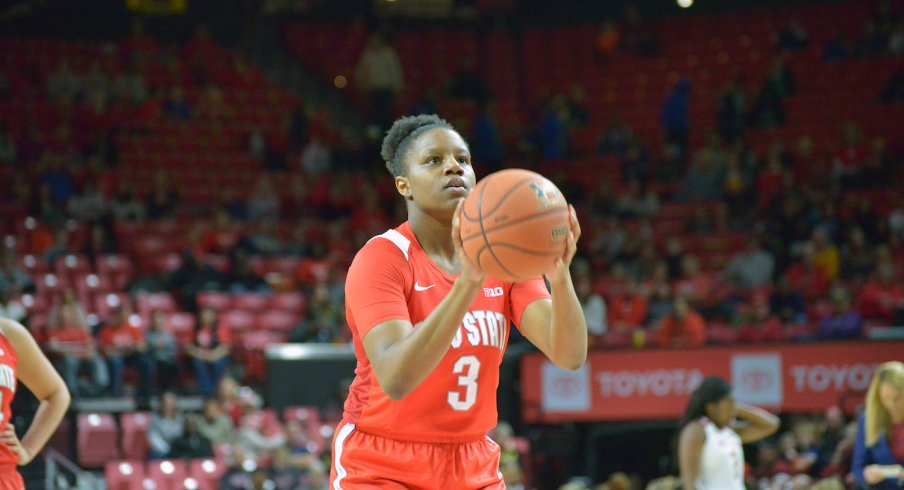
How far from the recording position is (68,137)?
17141 mm

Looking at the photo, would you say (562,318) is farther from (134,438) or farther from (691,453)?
(134,438)

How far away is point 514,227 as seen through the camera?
3107 mm

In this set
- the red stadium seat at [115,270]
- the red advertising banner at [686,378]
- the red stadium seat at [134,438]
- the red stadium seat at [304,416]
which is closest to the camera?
the red stadium seat at [134,438]

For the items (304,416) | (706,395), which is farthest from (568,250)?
(304,416)

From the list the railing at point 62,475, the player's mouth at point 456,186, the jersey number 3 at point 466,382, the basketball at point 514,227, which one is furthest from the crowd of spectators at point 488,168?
the basketball at point 514,227

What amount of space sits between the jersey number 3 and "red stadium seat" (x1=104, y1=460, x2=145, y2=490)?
7.83 metres

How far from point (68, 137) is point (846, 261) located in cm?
1056

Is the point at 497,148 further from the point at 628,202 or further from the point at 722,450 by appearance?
the point at 722,450

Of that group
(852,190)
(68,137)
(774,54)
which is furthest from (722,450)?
(774,54)

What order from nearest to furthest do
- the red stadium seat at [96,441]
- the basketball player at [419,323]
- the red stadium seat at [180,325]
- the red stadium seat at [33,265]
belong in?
the basketball player at [419,323] → the red stadium seat at [96,441] → the red stadium seat at [180,325] → the red stadium seat at [33,265]

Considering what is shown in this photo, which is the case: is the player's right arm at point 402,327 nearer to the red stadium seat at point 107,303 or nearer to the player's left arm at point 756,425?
the player's left arm at point 756,425

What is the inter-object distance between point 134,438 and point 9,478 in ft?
21.3

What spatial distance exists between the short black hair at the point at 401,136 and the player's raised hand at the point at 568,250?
2.22ft

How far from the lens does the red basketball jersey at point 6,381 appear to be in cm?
504
